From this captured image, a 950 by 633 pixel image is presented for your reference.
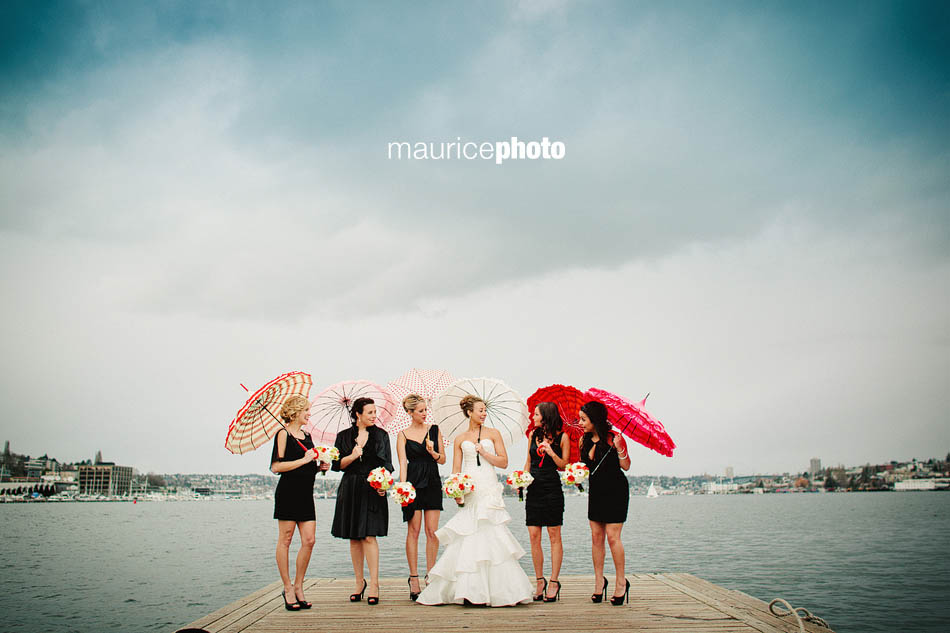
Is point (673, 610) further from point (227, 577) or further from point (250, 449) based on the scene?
point (227, 577)

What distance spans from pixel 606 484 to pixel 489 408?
1.61 metres

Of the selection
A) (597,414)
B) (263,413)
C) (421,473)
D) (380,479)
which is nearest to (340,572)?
(421,473)

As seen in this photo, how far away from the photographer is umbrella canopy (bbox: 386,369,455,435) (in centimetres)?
842

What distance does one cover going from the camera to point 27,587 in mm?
22938

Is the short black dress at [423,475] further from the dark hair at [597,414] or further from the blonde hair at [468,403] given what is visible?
the dark hair at [597,414]

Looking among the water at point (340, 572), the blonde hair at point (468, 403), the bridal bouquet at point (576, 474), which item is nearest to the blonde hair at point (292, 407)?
the blonde hair at point (468, 403)

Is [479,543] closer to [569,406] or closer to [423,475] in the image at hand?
[423,475]

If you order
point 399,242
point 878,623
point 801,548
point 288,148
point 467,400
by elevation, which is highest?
point 288,148

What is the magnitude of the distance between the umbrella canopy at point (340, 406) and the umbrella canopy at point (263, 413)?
621 millimetres

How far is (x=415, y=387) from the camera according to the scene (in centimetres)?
860

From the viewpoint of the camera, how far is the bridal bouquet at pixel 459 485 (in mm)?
6828

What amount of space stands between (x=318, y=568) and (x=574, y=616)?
21.6 m

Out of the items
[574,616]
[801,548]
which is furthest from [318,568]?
[801,548]

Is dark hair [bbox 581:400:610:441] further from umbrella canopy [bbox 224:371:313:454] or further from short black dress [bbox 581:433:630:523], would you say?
umbrella canopy [bbox 224:371:313:454]
